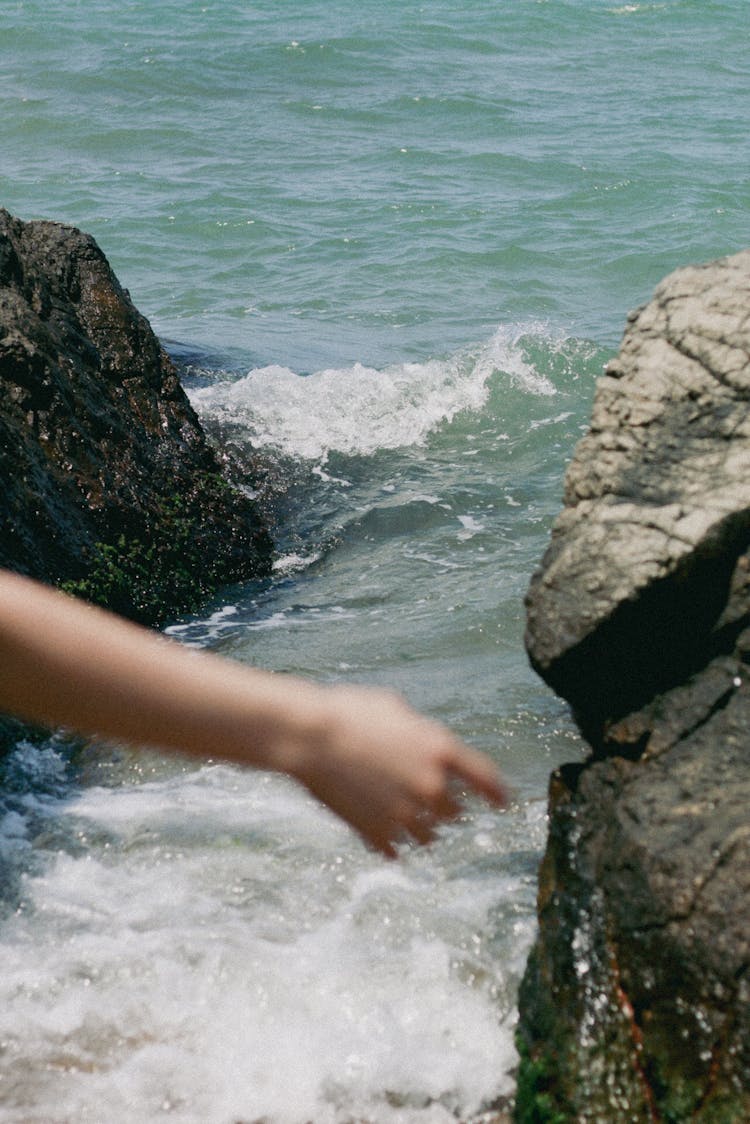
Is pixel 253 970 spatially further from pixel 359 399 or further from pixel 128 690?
pixel 359 399

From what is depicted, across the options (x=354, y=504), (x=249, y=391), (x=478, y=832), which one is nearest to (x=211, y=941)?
(x=478, y=832)

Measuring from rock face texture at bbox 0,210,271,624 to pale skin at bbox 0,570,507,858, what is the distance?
4072mm

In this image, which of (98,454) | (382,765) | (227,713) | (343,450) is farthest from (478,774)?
(343,450)

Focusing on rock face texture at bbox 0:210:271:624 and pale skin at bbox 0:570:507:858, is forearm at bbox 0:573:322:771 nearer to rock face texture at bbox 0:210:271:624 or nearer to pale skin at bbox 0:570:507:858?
pale skin at bbox 0:570:507:858

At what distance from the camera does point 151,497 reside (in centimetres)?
632

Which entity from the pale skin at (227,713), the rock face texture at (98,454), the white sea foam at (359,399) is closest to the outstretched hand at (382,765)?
the pale skin at (227,713)

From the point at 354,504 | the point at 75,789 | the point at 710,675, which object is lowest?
the point at 354,504

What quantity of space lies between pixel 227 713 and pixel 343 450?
7.73m

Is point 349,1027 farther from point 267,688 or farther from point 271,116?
point 271,116

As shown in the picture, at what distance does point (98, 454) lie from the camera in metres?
6.12

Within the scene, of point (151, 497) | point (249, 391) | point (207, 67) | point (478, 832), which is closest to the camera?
point (478, 832)

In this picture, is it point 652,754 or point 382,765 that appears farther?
point 652,754

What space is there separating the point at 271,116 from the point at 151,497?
1610 centimetres

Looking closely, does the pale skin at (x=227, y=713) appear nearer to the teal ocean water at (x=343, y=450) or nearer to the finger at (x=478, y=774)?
the finger at (x=478, y=774)
